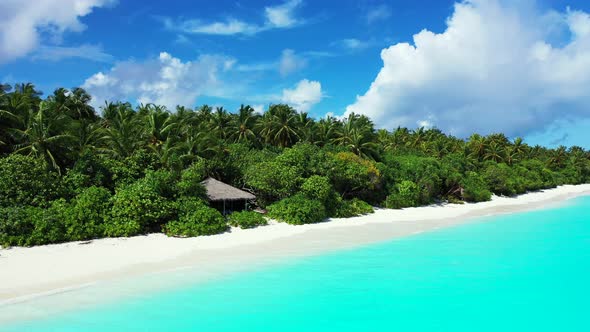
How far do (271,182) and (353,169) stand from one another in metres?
6.41

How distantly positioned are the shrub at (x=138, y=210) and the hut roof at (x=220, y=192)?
3281mm

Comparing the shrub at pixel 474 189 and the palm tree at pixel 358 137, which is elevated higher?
the palm tree at pixel 358 137

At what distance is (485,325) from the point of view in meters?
12.2

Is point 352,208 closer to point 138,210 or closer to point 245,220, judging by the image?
point 245,220

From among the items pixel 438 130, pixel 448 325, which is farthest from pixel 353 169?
pixel 438 130

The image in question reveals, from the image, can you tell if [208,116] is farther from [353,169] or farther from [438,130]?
[438,130]

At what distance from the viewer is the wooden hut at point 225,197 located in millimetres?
24028

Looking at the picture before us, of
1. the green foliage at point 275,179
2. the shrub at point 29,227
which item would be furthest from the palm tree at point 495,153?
the shrub at point 29,227

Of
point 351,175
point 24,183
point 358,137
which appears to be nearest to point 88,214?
point 24,183

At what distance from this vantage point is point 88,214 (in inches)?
738

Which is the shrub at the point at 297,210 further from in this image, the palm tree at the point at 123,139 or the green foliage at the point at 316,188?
the palm tree at the point at 123,139

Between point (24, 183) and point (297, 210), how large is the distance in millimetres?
13208

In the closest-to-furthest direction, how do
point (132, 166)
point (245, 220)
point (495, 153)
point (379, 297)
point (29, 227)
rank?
point (379, 297), point (29, 227), point (245, 220), point (132, 166), point (495, 153)

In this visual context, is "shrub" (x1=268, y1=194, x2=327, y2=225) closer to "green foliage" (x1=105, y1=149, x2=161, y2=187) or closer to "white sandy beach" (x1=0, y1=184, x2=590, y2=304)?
"white sandy beach" (x1=0, y1=184, x2=590, y2=304)
